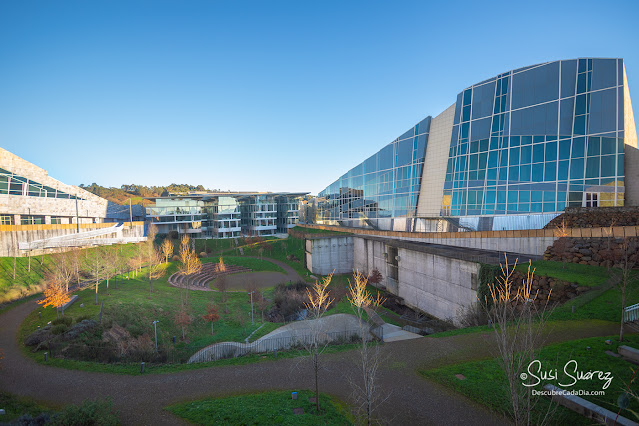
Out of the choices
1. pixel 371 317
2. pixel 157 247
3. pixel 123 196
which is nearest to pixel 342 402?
pixel 371 317

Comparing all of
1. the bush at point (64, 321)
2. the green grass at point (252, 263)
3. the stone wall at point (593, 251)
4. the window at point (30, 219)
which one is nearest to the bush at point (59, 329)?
the bush at point (64, 321)

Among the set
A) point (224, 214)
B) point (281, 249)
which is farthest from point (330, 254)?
point (224, 214)

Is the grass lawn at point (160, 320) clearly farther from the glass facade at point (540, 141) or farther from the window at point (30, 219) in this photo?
the window at point (30, 219)

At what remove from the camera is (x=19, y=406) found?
9.81 meters

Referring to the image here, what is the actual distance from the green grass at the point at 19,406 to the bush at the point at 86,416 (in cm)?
183

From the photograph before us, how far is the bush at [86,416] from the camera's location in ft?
27.1

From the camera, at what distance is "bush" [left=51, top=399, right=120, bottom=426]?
27.1 feet

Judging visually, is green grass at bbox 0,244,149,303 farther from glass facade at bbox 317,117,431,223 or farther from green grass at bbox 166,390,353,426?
glass facade at bbox 317,117,431,223

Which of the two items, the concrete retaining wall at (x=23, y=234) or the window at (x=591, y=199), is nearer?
the window at (x=591, y=199)

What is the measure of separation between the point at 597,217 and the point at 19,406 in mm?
33541

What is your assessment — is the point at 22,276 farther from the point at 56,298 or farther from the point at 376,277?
the point at 376,277

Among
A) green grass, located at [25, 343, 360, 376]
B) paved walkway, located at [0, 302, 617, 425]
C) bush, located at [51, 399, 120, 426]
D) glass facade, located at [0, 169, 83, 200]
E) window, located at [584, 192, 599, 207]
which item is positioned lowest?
green grass, located at [25, 343, 360, 376]

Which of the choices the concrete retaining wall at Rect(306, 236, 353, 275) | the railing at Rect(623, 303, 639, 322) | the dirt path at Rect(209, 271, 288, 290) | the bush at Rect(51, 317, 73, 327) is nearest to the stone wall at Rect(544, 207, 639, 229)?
the railing at Rect(623, 303, 639, 322)

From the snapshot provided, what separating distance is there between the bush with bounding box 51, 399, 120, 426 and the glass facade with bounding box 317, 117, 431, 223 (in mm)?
35876
